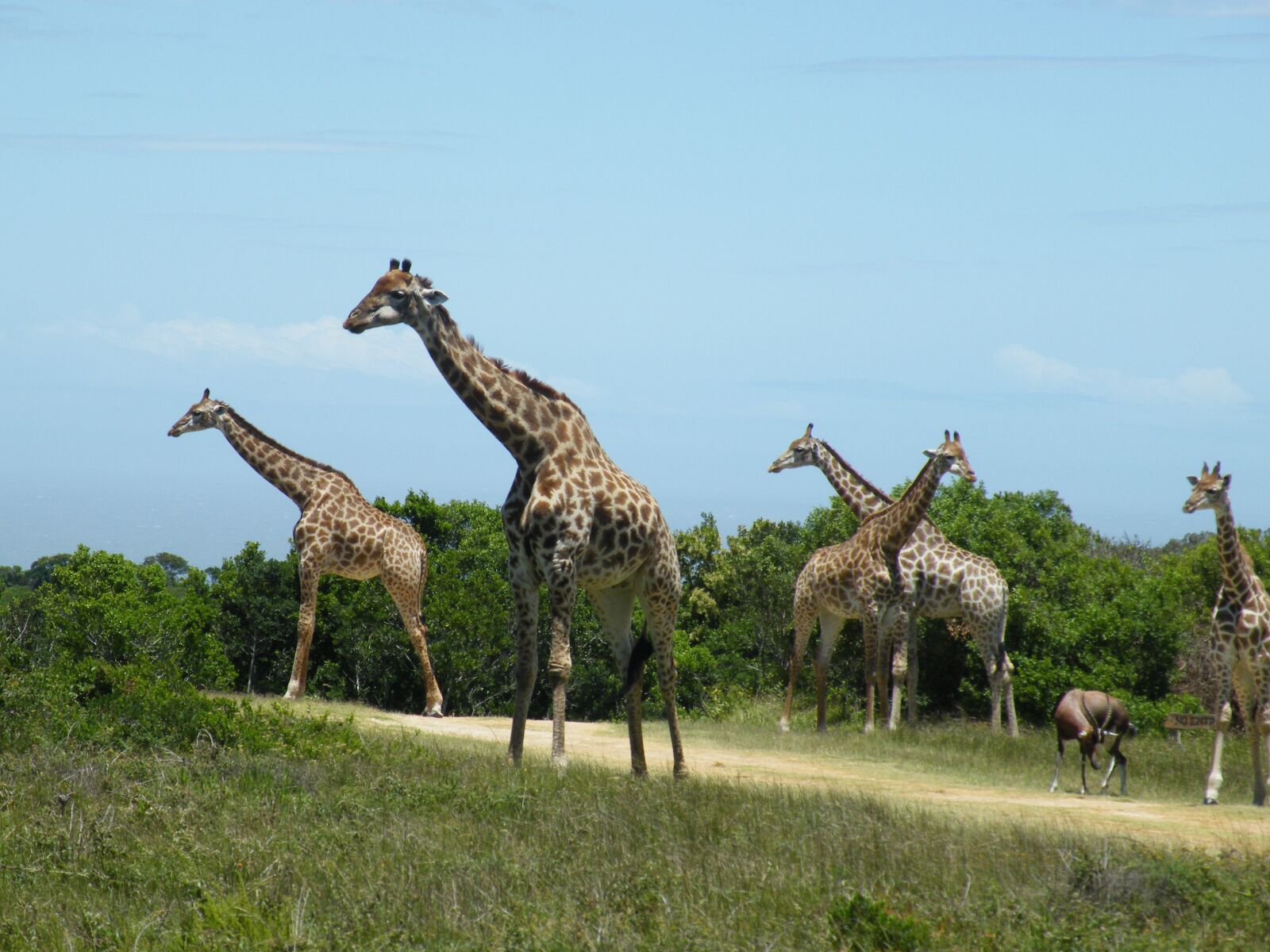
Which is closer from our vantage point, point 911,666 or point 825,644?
point 825,644

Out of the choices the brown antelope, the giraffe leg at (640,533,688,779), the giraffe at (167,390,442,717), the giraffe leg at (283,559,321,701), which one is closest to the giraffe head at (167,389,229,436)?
the giraffe at (167,390,442,717)

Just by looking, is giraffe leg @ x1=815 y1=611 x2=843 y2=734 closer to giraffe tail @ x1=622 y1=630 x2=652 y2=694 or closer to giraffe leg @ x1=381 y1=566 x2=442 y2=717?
giraffe leg @ x1=381 y1=566 x2=442 y2=717

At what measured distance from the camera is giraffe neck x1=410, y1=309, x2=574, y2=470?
1225 cm

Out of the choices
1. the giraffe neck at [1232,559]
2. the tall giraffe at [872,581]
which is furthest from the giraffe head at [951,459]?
the giraffe neck at [1232,559]

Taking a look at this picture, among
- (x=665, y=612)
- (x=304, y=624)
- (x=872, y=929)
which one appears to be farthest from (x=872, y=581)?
(x=872, y=929)

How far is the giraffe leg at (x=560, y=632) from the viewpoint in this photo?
1192 centimetres

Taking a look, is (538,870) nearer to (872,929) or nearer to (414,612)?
(872,929)

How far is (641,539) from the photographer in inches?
495

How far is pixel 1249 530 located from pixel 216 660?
1565 centimetres

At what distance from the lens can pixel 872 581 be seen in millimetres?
18359

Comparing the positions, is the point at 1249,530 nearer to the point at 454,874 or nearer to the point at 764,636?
the point at 764,636

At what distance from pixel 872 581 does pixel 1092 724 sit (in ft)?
17.0

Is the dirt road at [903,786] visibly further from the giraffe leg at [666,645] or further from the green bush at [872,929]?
the green bush at [872,929]

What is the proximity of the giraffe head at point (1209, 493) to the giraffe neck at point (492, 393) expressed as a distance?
6.08m
